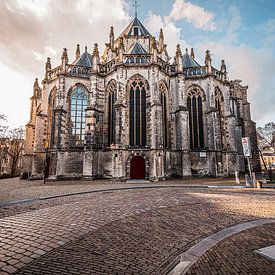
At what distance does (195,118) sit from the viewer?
80.6 feet

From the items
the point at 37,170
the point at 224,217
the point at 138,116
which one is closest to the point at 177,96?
the point at 138,116

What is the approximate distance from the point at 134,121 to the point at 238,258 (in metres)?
18.3

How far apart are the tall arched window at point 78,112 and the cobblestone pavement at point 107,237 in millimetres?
17385

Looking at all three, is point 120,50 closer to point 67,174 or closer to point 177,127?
point 177,127

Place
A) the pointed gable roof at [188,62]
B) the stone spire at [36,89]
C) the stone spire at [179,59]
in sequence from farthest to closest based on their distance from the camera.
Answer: the stone spire at [36,89] < the pointed gable roof at [188,62] < the stone spire at [179,59]

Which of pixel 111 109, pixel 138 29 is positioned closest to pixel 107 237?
pixel 111 109

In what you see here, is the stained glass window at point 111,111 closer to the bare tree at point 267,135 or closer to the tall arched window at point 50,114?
the tall arched window at point 50,114

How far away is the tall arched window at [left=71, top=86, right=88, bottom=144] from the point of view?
2327 centimetres

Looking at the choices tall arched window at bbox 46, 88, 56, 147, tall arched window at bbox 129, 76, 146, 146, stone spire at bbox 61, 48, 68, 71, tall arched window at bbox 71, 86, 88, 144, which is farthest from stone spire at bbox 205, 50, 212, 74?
tall arched window at bbox 46, 88, 56, 147

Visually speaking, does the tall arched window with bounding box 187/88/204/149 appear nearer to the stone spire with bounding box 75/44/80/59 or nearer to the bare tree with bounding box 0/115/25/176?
the stone spire with bounding box 75/44/80/59

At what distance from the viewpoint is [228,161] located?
24.4 metres

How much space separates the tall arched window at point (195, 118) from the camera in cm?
2398

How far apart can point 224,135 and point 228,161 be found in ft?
12.0

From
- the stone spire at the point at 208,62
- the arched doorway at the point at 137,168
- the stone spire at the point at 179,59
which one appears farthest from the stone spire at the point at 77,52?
the arched doorway at the point at 137,168
